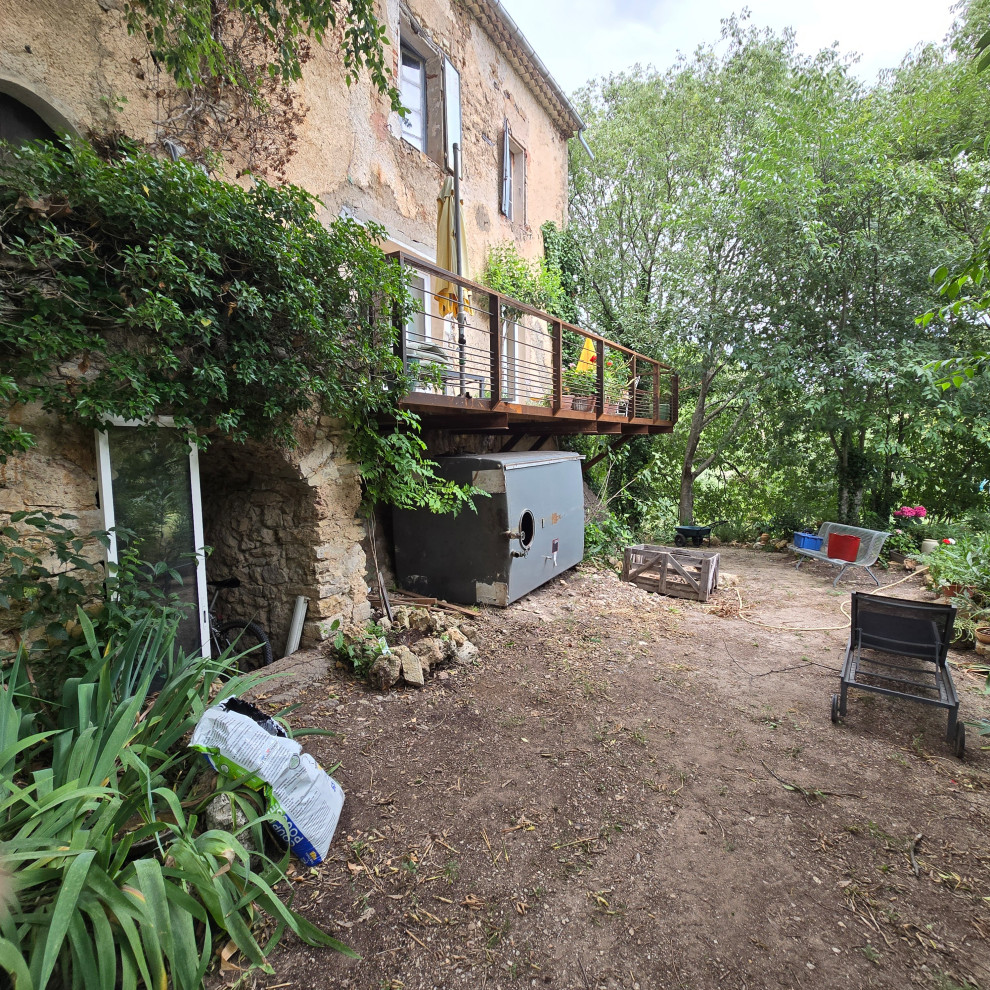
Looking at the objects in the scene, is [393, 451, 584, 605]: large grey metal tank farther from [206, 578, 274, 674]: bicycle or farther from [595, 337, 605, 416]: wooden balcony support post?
[595, 337, 605, 416]: wooden balcony support post

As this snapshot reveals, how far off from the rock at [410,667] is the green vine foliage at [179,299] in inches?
80.3

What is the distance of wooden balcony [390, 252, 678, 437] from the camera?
17.2ft

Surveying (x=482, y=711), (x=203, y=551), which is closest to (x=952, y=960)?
(x=482, y=711)

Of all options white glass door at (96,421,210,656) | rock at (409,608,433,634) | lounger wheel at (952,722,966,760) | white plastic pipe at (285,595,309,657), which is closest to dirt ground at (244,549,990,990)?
lounger wheel at (952,722,966,760)

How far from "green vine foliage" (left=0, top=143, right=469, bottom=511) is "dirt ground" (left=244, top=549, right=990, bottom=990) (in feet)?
7.89

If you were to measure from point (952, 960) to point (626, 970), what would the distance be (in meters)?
1.29

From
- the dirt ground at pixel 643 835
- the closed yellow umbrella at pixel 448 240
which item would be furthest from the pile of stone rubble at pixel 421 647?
the closed yellow umbrella at pixel 448 240

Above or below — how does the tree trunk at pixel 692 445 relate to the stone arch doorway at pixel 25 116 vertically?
below

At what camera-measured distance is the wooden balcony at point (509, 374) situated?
5242 mm

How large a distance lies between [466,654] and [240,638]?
6.83 ft

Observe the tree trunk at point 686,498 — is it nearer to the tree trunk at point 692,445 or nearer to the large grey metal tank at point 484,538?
the tree trunk at point 692,445

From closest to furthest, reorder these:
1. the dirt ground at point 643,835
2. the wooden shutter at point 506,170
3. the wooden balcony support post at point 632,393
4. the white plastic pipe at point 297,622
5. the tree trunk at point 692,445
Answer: the dirt ground at point 643,835 → the white plastic pipe at point 297,622 → the wooden shutter at point 506,170 → the wooden balcony support post at point 632,393 → the tree trunk at point 692,445

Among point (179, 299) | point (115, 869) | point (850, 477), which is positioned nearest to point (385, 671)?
point (115, 869)

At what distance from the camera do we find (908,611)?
4.28 m
